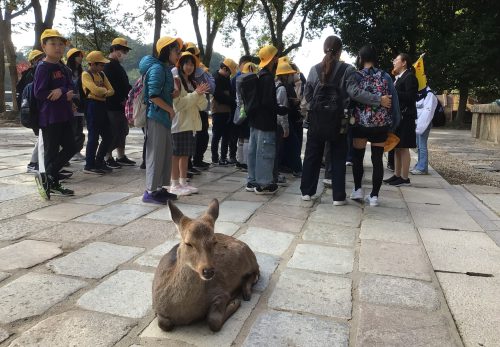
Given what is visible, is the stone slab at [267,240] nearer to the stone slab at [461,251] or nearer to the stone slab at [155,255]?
the stone slab at [155,255]

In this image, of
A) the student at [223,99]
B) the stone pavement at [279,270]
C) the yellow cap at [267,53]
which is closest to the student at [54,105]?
the stone pavement at [279,270]

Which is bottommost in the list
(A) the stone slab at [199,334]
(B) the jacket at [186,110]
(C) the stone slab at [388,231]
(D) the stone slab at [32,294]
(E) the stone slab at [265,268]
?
(A) the stone slab at [199,334]

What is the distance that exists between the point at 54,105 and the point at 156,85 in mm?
1447

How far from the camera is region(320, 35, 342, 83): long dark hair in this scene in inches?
202

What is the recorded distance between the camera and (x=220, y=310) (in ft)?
8.41

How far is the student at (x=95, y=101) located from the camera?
22.9 feet

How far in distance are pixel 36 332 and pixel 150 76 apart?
3320 mm

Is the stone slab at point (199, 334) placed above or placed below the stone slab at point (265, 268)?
below

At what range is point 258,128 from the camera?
591 centimetres

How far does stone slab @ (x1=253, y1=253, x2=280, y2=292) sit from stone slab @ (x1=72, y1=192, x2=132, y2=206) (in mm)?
2588

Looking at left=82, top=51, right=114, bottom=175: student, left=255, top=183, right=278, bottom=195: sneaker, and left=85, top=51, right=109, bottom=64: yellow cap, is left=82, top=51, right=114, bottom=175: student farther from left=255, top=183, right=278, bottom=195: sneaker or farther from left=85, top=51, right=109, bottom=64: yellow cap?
left=255, top=183, right=278, bottom=195: sneaker

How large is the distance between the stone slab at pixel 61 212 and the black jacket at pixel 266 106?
232cm

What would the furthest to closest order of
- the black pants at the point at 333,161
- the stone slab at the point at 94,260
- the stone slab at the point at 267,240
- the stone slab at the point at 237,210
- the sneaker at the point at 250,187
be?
the sneaker at the point at 250,187
the black pants at the point at 333,161
the stone slab at the point at 237,210
the stone slab at the point at 267,240
the stone slab at the point at 94,260

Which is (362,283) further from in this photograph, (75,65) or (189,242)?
(75,65)
